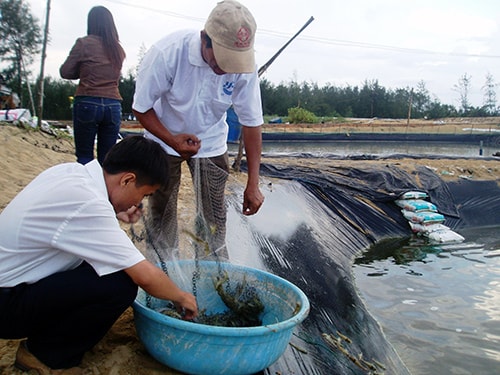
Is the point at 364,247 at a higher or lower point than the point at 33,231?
lower

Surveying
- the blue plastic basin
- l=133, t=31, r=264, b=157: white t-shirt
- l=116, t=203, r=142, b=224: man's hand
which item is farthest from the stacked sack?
l=116, t=203, r=142, b=224: man's hand

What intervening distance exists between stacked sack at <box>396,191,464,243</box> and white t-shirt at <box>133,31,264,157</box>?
171 inches

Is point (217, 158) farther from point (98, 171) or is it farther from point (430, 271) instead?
point (430, 271)

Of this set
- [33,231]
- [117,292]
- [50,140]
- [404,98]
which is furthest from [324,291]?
[404,98]

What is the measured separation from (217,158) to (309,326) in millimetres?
1006

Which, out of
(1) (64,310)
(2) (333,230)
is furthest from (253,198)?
(2) (333,230)

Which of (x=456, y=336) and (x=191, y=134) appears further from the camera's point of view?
(x=456, y=336)

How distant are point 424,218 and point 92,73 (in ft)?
14.9

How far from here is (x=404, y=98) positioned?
3797 centimetres

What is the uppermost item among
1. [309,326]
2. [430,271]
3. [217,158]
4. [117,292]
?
[217,158]

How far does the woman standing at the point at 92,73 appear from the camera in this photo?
9.80 ft

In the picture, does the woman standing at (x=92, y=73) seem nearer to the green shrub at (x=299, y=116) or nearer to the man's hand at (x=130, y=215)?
the man's hand at (x=130, y=215)

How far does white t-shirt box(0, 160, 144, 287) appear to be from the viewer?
1.25 m

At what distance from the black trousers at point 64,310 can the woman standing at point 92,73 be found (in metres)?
1.83
